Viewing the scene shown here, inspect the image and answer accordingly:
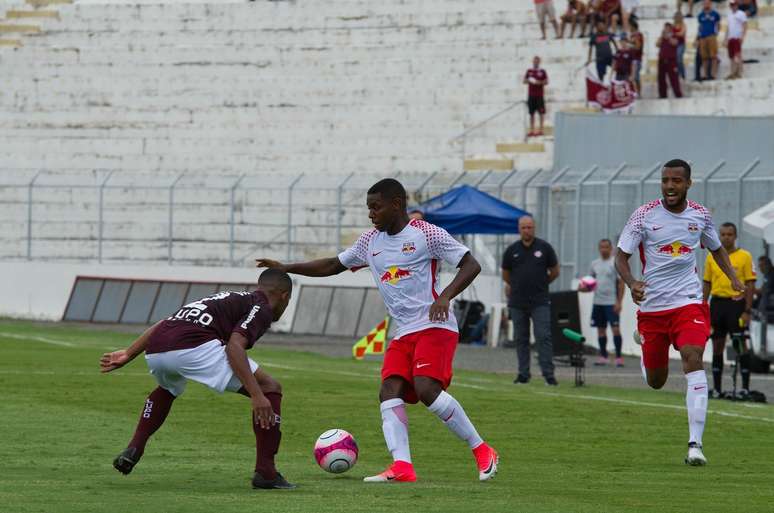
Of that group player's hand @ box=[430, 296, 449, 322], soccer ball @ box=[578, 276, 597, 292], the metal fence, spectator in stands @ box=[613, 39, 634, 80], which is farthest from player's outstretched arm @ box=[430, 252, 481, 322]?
spectator in stands @ box=[613, 39, 634, 80]

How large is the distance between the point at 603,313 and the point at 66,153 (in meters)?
21.4

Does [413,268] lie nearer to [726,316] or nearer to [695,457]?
[695,457]

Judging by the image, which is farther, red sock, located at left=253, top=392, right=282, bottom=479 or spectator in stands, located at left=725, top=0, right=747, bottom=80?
spectator in stands, located at left=725, top=0, right=747, bottom=80

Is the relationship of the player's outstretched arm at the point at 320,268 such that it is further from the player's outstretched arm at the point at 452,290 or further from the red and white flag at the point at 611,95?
the red and white flag at the point at 611,95

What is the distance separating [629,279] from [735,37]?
27728mm

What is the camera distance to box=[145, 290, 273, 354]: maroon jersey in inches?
423

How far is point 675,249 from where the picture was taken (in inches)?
532

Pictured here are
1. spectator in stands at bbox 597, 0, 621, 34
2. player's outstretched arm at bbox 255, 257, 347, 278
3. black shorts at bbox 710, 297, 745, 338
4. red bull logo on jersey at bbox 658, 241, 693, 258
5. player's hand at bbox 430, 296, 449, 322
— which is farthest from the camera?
spectator in stands at bbox 597, 0, 621, 34

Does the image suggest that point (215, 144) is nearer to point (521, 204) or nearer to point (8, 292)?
point (8, 292)

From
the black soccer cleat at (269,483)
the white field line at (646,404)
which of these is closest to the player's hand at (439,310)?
the black soccer cleat at (269,483)

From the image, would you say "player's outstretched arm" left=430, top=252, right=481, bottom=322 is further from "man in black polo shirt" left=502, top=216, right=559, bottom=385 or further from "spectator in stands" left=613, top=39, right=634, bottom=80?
"spectator in stands" left=613, top=39, right=634, bottom=80

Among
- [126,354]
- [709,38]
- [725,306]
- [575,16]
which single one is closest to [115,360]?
[126,354]

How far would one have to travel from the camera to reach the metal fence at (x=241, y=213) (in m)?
32.3

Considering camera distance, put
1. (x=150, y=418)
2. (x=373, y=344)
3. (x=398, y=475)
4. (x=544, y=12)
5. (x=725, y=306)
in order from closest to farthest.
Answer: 1. (x=150, y=418)
2. (x=398, y=475)
3. (x=725, y=306)
4. (x=373, y=344)
5. (x=544, y=12)
